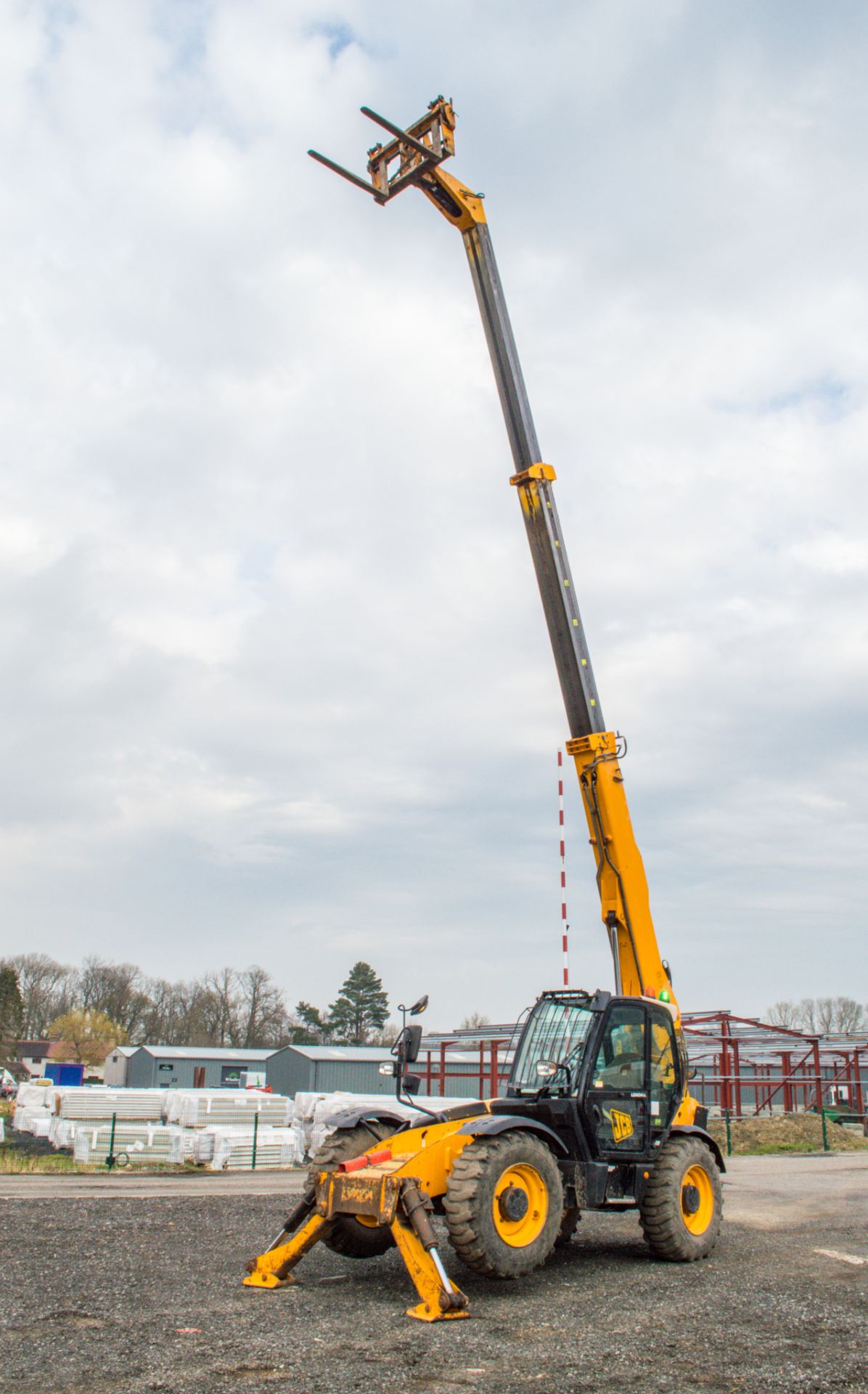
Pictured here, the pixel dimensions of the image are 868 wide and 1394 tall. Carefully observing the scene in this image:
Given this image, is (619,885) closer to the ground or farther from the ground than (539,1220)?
farther from the ground

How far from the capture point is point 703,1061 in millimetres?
52125

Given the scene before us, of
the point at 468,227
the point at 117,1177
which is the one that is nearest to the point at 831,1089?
the point at 117,1177

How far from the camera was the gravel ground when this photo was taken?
5.72 metres

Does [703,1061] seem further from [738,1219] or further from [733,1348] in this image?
[733,1348]

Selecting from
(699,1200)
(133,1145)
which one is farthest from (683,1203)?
(133,1145)

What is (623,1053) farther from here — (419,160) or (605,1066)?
(419,160)

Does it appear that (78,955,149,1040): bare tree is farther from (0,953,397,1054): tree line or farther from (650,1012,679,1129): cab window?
(650,1012,679,1129): cab window

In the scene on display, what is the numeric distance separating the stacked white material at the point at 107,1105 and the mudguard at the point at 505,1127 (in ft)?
85.8

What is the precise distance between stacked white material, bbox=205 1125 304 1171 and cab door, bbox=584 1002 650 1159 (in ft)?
46.8

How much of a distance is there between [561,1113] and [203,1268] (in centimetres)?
344

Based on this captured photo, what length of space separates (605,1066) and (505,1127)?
5.64ft

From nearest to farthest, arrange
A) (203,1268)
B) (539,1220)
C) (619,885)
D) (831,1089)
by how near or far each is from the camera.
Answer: (539,1220) → (203,1268) → (619,885) → (831,1089)

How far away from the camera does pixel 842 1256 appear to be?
10.1m

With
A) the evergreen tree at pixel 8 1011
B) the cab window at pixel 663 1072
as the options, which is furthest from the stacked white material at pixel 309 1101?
the evergreen tree at pixel 8 1011
